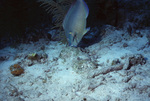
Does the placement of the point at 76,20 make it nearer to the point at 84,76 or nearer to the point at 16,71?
the point at 84,76

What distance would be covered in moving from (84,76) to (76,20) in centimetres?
139

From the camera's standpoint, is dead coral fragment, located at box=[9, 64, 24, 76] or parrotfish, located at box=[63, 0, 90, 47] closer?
parrotfish, located at box=[63, 0, 90, 47]

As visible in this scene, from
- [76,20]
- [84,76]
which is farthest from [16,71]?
[76,20]

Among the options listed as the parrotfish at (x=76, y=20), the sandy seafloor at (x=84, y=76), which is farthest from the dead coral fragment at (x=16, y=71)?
the parrotfish at (x=76, y=20)

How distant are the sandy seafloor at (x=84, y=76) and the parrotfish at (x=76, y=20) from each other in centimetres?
97

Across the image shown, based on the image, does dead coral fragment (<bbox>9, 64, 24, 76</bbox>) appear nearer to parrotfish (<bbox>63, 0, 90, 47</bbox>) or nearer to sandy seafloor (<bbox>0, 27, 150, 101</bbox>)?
sandy seafloor (<bbox>0, 27, 150, 101</bbox>)

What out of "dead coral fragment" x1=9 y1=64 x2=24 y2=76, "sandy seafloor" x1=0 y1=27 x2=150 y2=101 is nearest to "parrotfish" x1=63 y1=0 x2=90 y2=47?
"sandy seafloor" x1=0 y1=27 x2=150 y2=101

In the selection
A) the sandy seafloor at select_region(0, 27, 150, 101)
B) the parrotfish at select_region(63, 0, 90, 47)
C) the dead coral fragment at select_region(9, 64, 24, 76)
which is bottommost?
the dead coral fragment at select_region(9, 64, 24, 76)

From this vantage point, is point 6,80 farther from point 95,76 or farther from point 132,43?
point 132,43

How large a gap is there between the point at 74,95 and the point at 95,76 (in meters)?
0.70

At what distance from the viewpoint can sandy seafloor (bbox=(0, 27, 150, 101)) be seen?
6.81ft

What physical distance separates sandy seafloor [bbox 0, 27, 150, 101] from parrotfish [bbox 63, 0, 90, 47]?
0.97 metres

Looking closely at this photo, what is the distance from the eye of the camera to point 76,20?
2.04m

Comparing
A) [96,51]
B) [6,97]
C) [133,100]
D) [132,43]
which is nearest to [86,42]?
[96,51]
